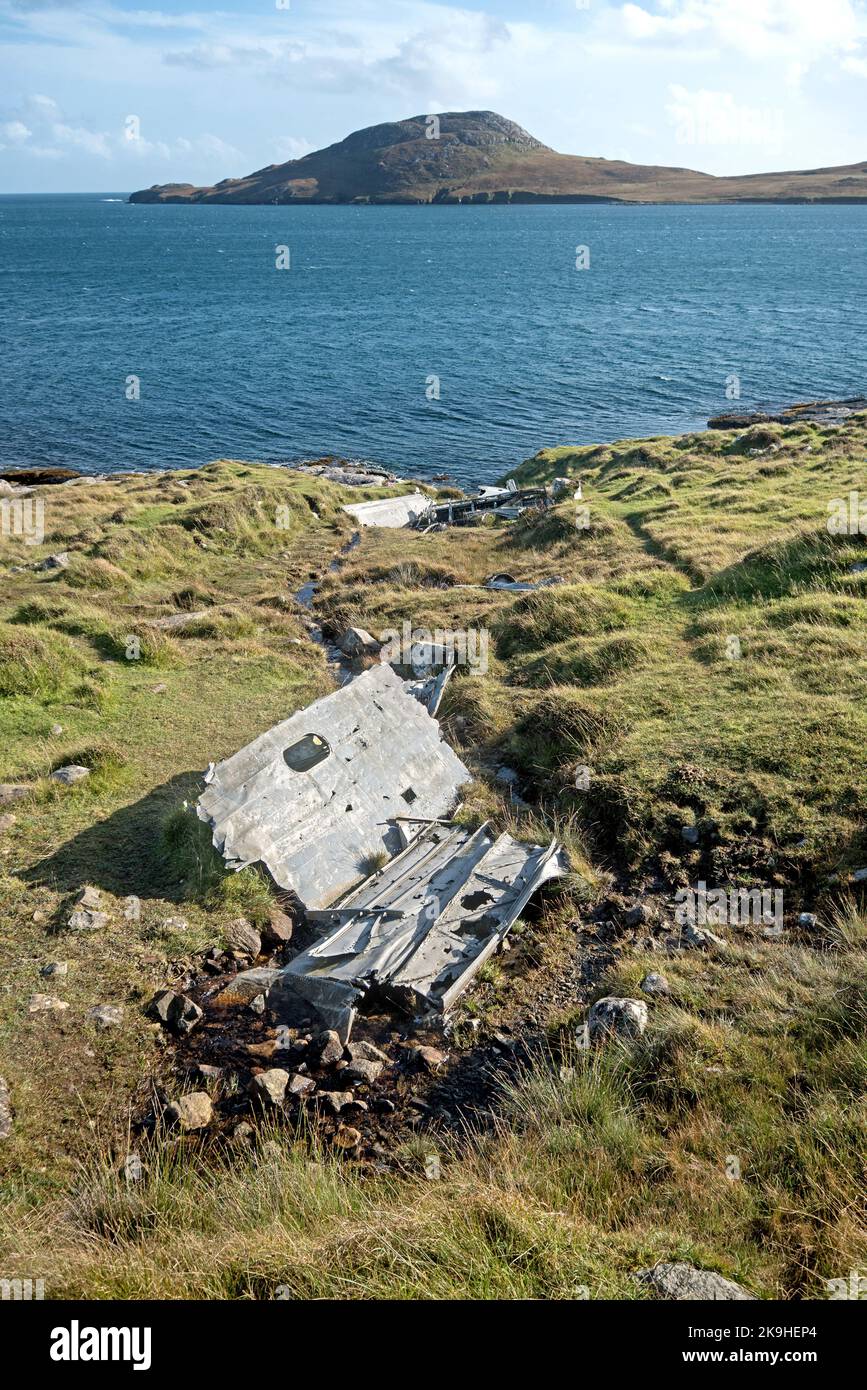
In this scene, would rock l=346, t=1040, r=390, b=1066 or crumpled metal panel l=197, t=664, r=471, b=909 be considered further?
crumpled metal panel l=197, t=664, r=471, b=909

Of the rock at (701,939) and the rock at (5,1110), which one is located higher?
the rock at (701,939)

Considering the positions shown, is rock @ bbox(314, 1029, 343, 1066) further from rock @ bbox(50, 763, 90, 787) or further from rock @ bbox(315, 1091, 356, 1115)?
A: rock @ bbox(50, 763, 90, 787)

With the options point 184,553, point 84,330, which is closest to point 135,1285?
point 184,553

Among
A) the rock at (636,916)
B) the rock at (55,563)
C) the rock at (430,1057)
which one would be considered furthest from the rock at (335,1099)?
the rock at (55,563)

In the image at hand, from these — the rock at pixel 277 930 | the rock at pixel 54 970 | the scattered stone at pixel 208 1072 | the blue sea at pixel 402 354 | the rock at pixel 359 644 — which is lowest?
the scattered stone at pixel 208 1072

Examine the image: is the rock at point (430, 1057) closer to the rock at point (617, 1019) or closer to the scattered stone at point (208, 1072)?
the rock at point (617, 1019)

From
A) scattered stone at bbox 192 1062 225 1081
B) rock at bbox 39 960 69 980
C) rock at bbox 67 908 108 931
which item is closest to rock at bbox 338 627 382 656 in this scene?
rock at bbox 67 908 108 931
